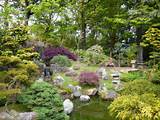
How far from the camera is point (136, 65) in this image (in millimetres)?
17219

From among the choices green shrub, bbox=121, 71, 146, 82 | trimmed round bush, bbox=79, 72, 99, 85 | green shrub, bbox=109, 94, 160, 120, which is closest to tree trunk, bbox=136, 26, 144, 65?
green shrub, bbox=121, 71, 146, 82

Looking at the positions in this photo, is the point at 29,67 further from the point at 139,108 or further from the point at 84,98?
the point at 139,108

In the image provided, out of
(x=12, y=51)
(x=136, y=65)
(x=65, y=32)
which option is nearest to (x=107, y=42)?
(x=65, y=32)

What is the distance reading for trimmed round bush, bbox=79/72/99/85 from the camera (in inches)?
521

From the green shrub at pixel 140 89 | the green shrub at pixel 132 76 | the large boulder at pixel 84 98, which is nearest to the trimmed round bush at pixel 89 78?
the large boulder at pixel 84 98

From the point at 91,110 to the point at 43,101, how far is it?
2.44 meters

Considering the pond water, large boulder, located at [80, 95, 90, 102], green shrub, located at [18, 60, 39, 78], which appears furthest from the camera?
large boulder, located at [80, 95, 90, 102]

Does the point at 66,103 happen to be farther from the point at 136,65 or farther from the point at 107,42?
the point at 107,42

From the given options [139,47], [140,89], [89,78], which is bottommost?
[89,78]

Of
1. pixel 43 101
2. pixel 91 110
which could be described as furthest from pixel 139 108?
pixel 91 110

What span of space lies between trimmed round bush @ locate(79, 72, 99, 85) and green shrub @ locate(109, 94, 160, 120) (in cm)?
534

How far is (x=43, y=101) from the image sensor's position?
8781 mm

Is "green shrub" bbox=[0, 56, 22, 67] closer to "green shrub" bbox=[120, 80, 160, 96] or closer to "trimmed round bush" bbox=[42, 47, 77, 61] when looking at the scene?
"green shrub" bbox=[120, 80, 160, 96]

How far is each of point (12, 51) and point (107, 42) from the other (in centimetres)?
1109
